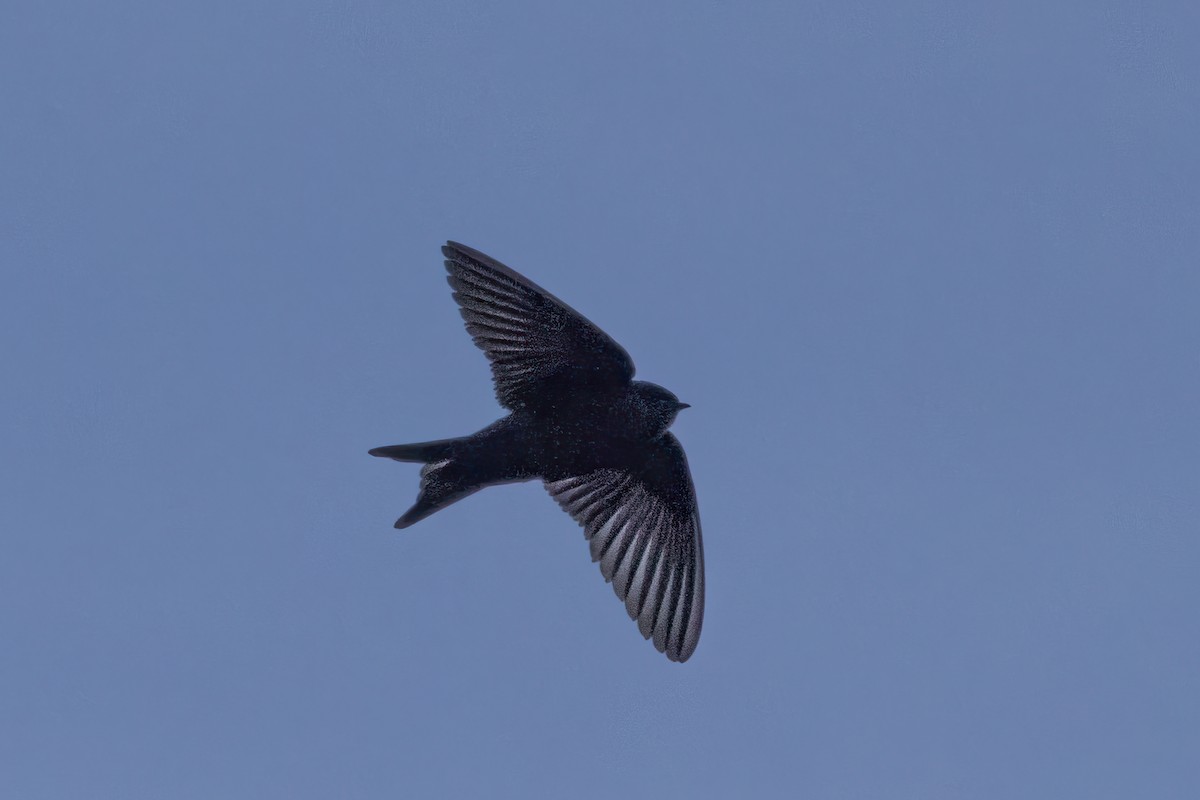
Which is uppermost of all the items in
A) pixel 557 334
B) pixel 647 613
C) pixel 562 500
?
pixel 557 334

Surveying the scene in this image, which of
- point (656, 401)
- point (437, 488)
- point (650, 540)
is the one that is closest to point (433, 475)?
point (437, 488)

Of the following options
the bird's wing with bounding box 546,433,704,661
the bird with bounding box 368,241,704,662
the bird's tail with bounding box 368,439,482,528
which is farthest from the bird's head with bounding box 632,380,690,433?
the bird's tail with bounding box 368,439,482,528

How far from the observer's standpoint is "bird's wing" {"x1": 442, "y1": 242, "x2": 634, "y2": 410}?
8562mm

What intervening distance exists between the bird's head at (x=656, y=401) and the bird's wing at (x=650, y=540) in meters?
0.52

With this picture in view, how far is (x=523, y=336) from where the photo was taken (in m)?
8.66

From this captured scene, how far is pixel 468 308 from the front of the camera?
28.4ft

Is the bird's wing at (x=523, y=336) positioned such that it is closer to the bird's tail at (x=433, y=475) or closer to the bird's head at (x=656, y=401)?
the bird's head at (x=656, y=401)

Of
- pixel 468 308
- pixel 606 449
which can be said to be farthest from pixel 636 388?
pixel 468 308

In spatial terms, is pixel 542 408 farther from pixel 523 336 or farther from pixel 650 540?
pixel 650 540

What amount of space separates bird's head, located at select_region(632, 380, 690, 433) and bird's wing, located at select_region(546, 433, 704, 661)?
1.70 feet

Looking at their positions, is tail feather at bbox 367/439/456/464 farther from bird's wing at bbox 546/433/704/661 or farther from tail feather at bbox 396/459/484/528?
bird's wing at bbox 546/433/704/661

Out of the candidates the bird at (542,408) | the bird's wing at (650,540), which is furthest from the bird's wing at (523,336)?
the bird's wing at (650,540)

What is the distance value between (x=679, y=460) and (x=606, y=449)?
0.47 meters

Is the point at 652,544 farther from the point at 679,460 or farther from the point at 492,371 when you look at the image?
the point at 492,371
